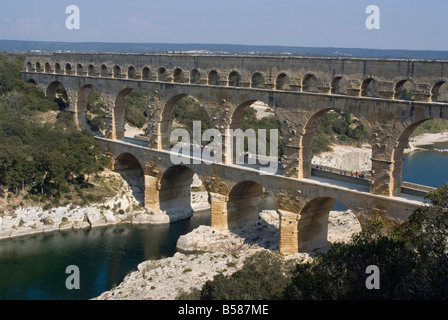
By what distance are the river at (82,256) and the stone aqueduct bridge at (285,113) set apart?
2.28 meters

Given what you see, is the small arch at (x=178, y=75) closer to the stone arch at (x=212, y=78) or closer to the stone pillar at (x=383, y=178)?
the stone arch at (x=212, y=78)

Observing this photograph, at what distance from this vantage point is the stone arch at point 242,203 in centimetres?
2211

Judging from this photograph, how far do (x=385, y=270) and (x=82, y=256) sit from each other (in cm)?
1349

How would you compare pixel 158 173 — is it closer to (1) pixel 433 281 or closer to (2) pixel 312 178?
(2) pixel 312 178

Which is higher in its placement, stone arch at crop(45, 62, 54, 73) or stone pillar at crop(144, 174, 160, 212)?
stone arch at crop(45, 62, 54, 73)

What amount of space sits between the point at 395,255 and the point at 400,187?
6.21 meters

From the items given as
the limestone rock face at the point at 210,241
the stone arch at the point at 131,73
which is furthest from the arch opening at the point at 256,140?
the stone arch at the point at 131,73

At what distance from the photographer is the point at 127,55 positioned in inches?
1038

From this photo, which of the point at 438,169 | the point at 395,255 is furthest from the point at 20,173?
the point at 438,169

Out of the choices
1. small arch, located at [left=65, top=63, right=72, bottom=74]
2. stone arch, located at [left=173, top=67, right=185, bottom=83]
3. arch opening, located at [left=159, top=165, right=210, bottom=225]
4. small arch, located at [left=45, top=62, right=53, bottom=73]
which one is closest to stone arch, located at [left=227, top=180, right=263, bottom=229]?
arch opening, located at [left=159, top=165, right=210, bottom=225]

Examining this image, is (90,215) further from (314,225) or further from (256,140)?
(256,140)

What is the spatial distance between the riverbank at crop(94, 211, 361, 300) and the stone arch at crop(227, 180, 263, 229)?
37cm

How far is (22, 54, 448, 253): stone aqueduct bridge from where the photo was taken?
16797 mm

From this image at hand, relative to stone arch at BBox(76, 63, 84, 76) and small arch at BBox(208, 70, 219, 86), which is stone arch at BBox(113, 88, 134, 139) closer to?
stone arch at BBox(76, 63, 84, 76)
